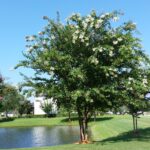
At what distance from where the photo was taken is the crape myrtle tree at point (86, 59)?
79.7ft

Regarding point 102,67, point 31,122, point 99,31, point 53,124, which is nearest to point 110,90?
point 102,67

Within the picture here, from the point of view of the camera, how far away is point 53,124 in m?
81.9

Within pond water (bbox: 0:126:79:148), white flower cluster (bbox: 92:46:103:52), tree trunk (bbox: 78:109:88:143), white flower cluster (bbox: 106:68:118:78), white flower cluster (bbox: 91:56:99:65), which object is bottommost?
pond water (bbox: 0:126:79:148)

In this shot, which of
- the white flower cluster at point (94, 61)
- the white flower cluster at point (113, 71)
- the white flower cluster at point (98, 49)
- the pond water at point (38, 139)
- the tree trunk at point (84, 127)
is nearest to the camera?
the white flower cluster at point (94, 61)

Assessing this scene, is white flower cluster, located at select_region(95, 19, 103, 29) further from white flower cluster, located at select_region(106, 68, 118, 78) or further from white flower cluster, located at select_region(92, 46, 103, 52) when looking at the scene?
white flower cluster, located at select_region(106, 68, 118, 78)

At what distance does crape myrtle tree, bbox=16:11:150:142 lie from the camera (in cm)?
2430

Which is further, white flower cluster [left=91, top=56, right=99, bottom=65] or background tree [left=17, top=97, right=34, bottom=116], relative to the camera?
background tree [left=17, top=97, right=34, bottom=116]

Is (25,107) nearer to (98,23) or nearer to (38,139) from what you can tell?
(38,139)

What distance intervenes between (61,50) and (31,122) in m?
63.1

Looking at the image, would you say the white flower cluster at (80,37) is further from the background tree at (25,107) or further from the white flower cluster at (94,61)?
the background tree at (25,107)

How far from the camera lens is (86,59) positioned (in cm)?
2436

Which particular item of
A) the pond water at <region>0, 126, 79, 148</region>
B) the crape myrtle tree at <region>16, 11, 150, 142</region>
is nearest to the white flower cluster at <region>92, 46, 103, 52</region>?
the crape myrtle tree at <region>16, 11, 150, 142</region>

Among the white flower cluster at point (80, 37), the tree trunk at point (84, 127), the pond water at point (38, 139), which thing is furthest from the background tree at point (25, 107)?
the white flower cluster at point (80, 37)

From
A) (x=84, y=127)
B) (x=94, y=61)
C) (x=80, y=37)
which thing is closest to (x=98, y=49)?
(x=94, y=61)
